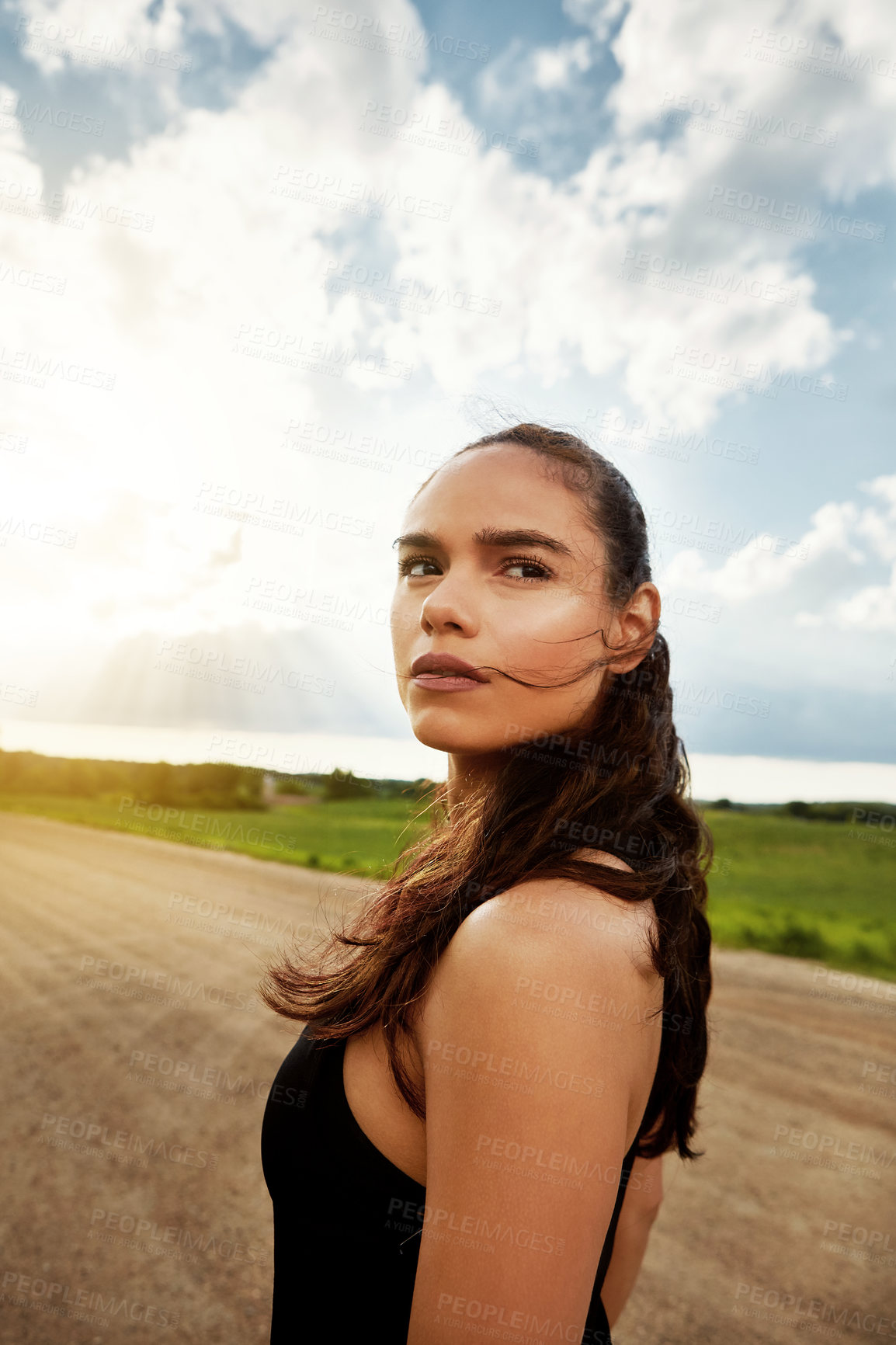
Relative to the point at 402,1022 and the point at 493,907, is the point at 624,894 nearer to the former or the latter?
the point at 493,907

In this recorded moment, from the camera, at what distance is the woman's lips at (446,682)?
151cm

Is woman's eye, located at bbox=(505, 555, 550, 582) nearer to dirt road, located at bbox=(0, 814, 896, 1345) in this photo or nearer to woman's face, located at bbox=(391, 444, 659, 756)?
woman's face, located at bbox=(391, 444, 659, 756)

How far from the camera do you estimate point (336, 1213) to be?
4.40 feet

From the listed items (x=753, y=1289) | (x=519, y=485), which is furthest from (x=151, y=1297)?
(x=519, y=485)

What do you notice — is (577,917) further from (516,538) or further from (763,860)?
(763,860)

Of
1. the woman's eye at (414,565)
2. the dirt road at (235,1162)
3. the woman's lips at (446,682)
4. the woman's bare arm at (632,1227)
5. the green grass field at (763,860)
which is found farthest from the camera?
the green grass field at (763,860)

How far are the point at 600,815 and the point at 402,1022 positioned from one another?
61cm

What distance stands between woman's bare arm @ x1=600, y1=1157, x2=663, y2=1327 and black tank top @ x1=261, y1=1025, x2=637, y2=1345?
785mm

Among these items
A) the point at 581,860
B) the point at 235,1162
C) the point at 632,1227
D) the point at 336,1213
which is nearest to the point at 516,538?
the point at 581,860

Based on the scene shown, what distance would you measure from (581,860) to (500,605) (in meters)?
0.54

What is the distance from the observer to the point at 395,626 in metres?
1.72

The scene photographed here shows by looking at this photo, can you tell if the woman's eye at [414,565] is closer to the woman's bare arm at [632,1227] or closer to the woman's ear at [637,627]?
the woman's ear at [637,627]

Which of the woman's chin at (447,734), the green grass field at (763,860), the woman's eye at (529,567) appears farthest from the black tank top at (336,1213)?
the green grass field at (763,860)

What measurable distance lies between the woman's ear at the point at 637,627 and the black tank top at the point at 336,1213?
105 centimetres
